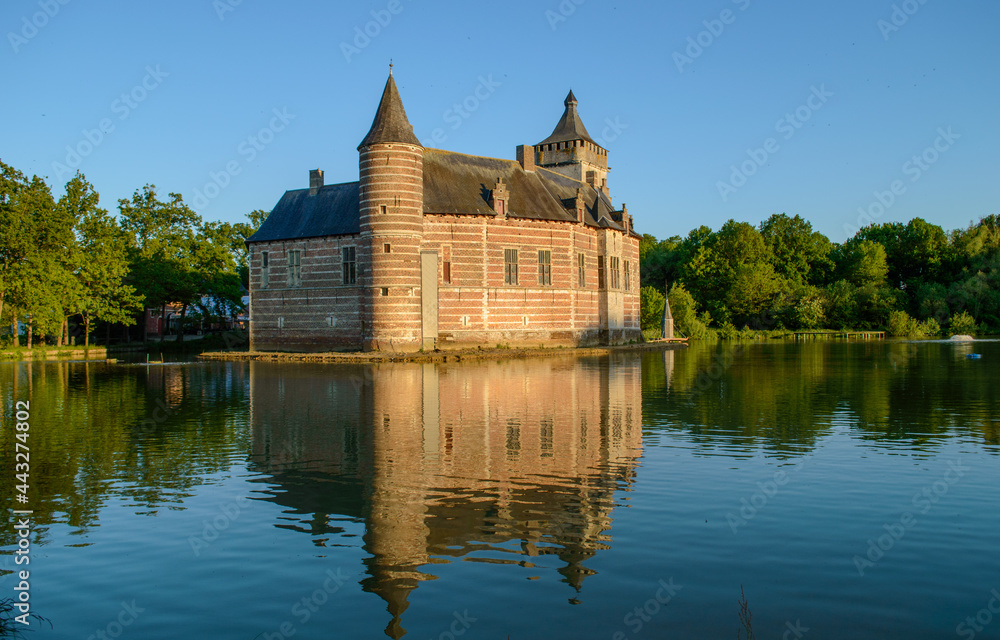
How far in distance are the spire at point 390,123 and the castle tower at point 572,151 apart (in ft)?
75.5

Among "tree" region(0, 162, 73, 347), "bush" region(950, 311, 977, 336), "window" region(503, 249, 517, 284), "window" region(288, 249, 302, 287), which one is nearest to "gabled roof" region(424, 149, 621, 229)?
"window" region(503, 249, 517, 284)

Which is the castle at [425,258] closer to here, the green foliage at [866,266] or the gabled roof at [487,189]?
the gabled roof at [487,189]

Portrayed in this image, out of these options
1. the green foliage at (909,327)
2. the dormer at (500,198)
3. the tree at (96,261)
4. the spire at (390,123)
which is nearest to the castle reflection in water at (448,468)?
the spire at (390,123)

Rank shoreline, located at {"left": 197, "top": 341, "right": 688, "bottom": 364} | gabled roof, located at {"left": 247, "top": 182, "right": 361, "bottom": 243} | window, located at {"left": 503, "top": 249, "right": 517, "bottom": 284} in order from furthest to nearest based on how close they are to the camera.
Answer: window, located at {"left": 503, "top": 249, "right": 517, "bottom": 284} → gabled roof, located at {"left": 247, "top": 182, "right": 361, "bottom": 243} → shoreline, located at {"left": 197, "top": 341, "right": 688, "bottom": 364}

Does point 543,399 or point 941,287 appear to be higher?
point 941,287

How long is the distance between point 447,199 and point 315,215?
29.7 ft

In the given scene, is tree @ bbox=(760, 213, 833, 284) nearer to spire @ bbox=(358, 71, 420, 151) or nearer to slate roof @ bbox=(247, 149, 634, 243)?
slate roof @ bbox=(247, 149, 634, 243)

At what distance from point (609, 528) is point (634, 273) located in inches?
2068

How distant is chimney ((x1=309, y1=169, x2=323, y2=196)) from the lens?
5088 centimetres

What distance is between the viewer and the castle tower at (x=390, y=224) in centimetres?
4206

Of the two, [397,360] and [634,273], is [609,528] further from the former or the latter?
[634,273]

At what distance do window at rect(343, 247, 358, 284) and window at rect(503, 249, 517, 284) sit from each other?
9184mm

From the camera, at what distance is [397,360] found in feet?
127

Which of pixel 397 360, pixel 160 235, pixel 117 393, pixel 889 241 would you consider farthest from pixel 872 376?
pixel 889 241
